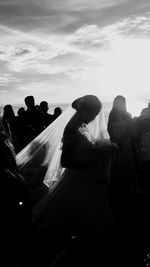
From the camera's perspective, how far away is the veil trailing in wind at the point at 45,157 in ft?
18.9

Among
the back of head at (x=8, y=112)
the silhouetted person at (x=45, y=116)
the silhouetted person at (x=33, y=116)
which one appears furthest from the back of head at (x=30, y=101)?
the back of head at (x=8, y=112)

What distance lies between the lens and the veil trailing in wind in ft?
18.9

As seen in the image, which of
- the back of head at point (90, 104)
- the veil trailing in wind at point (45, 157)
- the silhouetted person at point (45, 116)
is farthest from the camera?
the silhouetted person at point (45, 116)

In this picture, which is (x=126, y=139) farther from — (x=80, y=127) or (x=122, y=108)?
(x=80, y=127)

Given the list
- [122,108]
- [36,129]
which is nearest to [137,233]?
[122,108]

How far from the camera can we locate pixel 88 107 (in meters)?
5.25

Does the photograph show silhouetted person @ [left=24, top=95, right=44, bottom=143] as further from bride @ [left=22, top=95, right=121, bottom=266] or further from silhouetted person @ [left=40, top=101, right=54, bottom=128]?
bride @ [left=22, top=95, right=121, bottom=266]

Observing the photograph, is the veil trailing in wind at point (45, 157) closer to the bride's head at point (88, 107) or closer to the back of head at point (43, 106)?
the bride's head at point (88, 107)

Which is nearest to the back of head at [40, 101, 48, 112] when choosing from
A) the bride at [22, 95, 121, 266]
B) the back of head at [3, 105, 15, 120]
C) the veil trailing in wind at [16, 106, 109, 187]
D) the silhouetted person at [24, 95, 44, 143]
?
the silhouetted person at [24, 95, 44, 143]

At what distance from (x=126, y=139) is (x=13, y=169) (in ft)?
16.9

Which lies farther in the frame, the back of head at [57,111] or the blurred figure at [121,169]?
the back of head at [57,111]

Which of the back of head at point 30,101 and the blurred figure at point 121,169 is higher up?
the back of head at point 30,101

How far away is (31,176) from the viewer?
19.0 ft

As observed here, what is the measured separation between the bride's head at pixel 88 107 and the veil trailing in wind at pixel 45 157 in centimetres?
62
